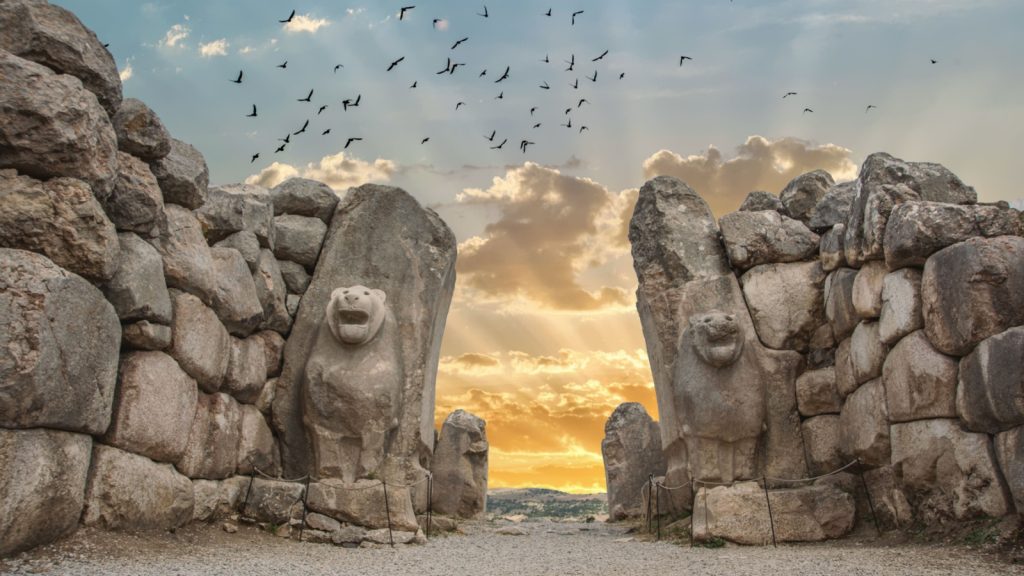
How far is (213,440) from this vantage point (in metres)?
9.48

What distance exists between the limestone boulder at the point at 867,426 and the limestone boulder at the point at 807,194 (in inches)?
135

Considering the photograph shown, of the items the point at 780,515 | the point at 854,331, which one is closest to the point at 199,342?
the point at 780,515

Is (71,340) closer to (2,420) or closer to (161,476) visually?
(2,420)

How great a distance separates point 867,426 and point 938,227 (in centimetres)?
251

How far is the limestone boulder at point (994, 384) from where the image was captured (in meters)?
7.75

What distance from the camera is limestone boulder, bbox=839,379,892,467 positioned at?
9.81m

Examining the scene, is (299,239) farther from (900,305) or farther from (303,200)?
(900,305)

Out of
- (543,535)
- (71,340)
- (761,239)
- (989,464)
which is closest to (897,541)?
(989,464)

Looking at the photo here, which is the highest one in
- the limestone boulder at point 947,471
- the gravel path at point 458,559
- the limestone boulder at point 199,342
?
the limestone boulder at point 199,342

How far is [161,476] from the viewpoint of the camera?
27.2 ft

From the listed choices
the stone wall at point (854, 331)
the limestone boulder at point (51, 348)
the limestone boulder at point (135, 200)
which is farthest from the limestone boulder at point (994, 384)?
the limestone boulder at point (135, 200)

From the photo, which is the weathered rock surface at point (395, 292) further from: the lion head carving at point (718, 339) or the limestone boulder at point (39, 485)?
the limestone boulder at point (39, 485)

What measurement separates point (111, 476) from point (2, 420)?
1.38 metres

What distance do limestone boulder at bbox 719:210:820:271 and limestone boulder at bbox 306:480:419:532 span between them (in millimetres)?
5690
